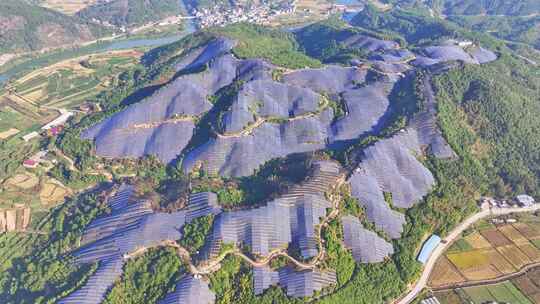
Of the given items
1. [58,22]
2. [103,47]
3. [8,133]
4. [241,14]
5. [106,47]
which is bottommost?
[241,14]

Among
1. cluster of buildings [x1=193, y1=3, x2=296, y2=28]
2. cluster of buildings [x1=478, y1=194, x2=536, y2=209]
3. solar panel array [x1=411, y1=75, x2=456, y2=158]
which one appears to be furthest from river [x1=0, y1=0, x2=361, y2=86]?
cluster of buildings [x1=478, y1=194, x2=536, y2=209]

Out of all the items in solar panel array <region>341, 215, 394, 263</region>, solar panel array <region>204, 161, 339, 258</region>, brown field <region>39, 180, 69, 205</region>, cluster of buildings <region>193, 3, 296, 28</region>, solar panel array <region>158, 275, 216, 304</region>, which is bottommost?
cluster of buildings <region>193, 3, 296, 28</region>

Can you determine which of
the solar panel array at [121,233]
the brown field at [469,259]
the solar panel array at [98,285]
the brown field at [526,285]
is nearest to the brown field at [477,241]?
the brown field at [469,259]

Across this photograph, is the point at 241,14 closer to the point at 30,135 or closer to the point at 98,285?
the point at 30,135

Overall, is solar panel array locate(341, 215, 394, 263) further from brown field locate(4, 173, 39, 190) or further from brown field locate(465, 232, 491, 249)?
brown field locate(4, 173, 39, 190)

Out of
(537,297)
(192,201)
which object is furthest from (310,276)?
(537,297)

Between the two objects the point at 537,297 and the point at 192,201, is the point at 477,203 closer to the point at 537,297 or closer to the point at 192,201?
the point at 537,297

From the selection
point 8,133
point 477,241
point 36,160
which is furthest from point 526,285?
point 8,133
